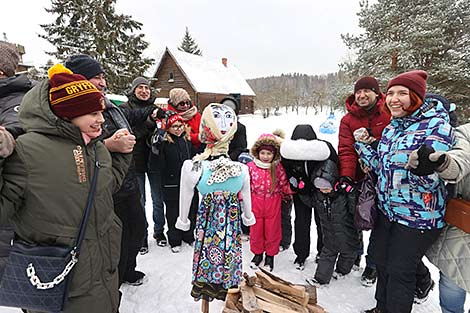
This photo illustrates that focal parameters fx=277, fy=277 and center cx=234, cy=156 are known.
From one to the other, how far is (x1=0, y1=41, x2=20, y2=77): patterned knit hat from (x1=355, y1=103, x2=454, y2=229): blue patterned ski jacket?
296 cm

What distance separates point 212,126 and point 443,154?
5.21ft

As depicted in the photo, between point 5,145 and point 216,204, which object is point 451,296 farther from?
point 5,145

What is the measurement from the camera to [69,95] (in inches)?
57.9

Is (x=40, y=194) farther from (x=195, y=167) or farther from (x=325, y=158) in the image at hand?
(x=325, y=158)

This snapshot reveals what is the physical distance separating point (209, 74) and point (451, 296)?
90.3ft

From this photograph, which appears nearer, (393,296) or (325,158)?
(393,296)

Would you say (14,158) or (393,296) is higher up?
(14,158)

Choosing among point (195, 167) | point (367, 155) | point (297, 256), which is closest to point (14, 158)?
point (195, 167)

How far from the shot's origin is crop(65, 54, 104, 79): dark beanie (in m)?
2.24

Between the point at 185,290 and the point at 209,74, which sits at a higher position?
the point at 209,74

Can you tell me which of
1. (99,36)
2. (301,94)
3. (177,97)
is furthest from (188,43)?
(301,94)

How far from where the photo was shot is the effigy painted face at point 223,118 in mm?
2260

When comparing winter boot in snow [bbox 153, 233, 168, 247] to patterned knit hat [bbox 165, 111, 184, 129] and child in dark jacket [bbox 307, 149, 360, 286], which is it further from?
child in dark jacket [bbox 307, 149, 360, 286]

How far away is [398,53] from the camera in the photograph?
11.9m
